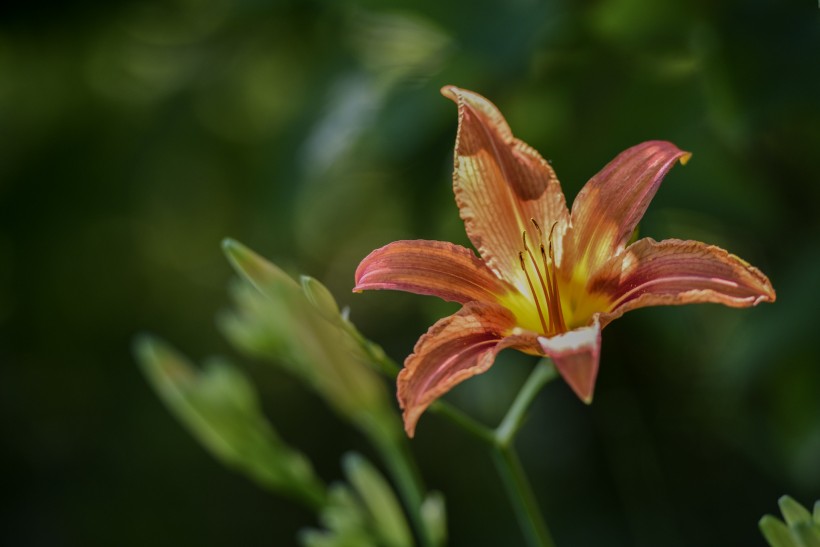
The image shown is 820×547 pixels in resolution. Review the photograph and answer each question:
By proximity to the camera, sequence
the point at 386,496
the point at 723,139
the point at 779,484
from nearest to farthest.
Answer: the point at 386,496 < the point at 723,139 < the point at 779,484

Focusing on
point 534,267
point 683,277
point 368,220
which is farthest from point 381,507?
point 368,220

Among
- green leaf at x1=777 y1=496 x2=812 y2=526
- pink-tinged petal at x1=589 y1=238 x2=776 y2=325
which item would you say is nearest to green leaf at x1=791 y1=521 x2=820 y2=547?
green leaf at x1=777 y1=496 x2=812 y2=526

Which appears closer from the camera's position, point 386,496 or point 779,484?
point 386,496

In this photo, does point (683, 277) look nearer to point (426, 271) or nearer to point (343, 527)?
point (426, 271)

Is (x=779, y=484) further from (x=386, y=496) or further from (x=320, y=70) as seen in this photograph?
(x=320, y=70)

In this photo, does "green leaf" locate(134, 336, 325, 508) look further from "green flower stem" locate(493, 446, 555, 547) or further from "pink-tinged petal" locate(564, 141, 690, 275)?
"pink-tinged petal" locate(564, 141, 690, 275)

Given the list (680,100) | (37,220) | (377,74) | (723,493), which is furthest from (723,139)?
(37,220)
